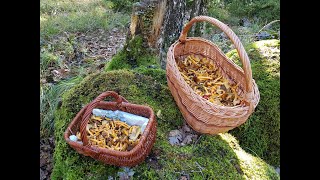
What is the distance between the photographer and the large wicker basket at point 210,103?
7.42ft

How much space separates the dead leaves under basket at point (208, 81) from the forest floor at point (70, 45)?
1.28 meters

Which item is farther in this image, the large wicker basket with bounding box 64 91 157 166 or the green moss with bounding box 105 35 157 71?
the green moss with bounding box 105 35 157 71

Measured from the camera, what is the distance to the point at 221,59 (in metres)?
2.92

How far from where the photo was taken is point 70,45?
15.9 feet

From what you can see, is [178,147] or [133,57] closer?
[178,147]

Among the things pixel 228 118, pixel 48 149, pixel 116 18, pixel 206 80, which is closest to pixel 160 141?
pixel 228 118

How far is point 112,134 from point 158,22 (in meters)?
1.57

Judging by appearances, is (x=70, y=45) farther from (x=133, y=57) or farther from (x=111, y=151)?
(x=111, y=151)

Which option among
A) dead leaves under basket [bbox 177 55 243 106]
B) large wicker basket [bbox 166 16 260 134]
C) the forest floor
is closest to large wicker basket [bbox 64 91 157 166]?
large wicker basket [bbox 166 16 260 134]

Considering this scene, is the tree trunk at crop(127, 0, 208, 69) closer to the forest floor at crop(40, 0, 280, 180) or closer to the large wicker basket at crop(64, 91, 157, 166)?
the forest floor at crop(40, 0, 280, 180)

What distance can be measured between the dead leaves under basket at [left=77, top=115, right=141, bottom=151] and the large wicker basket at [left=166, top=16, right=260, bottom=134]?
453 millimetres

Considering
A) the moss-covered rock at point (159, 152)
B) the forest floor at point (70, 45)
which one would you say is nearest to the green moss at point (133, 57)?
the moss-covered rock at point (159, 152)

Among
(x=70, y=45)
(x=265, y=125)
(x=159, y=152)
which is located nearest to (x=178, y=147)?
(x=159, y=152)

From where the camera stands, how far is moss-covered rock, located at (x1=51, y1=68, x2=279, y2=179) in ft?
7.41
